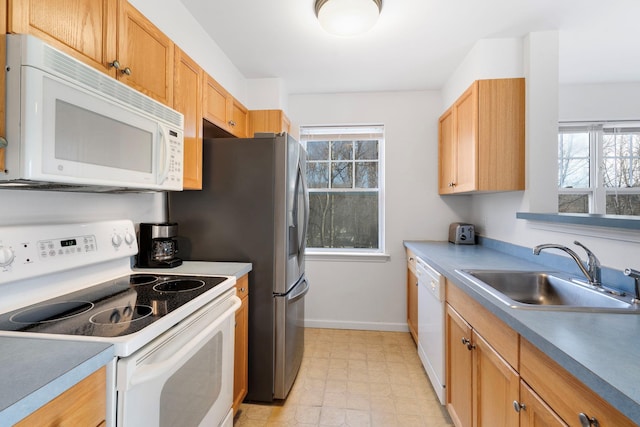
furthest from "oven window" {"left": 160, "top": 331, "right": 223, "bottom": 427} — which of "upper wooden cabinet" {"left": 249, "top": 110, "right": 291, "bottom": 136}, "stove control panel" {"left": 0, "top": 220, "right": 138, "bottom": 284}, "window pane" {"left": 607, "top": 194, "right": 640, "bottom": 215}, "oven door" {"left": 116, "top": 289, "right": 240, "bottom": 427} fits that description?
"window pane" {"left": 607, "top": 194, "right": 640, "bottom": 215}

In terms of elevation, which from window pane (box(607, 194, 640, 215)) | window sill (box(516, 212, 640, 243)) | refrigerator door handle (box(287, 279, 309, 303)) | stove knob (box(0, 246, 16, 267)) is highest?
window pane (box(607, 194, 640, 215))

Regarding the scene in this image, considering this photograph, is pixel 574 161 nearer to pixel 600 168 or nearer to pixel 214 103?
pixel 600 168

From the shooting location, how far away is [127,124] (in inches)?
44.7

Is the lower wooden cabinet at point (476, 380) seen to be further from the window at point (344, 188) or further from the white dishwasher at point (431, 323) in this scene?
the window at point (344, 188)

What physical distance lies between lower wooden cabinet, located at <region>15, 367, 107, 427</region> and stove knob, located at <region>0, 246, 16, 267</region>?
572 millimetres

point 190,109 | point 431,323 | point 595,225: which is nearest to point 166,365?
point 190,109

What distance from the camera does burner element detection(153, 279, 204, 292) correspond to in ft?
4.33

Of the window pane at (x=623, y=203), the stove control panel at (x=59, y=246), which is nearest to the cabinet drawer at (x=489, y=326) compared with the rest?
the stove control panel at (x=59, y=246)

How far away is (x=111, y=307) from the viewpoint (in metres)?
1.07

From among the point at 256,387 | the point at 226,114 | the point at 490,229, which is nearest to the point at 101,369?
the point at 256,387

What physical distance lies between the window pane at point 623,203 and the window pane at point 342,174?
98.7 inches

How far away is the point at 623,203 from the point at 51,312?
169 inches

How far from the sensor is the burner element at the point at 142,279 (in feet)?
4.59

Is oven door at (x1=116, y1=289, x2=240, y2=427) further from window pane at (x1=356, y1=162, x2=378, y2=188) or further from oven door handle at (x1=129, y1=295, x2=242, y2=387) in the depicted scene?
window pane at (x1=356, y1=162, x2=378, y2=188)
